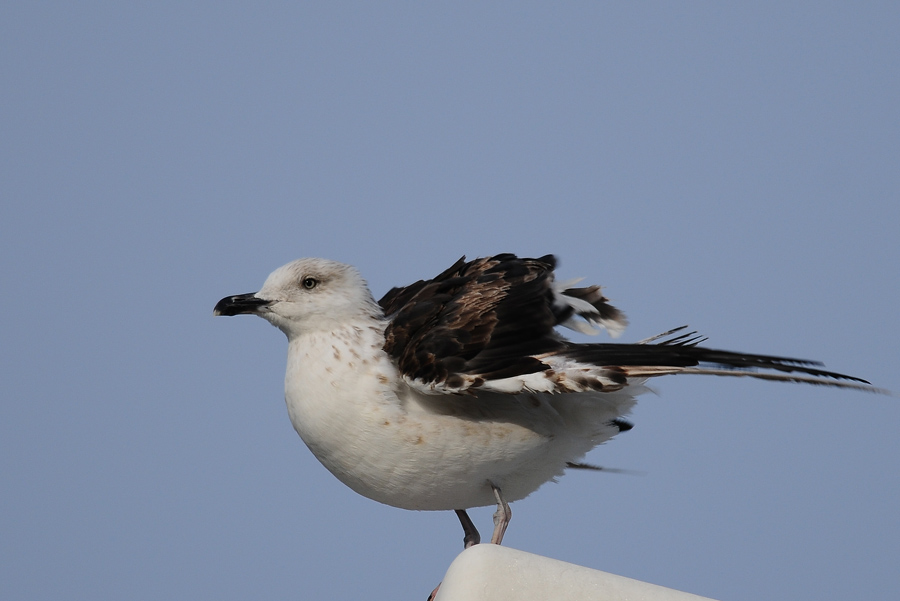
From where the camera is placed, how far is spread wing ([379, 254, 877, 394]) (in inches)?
222

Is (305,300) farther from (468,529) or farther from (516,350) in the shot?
(468,529)

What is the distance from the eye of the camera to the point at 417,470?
20.3 feet

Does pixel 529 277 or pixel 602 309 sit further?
pixel 602 309

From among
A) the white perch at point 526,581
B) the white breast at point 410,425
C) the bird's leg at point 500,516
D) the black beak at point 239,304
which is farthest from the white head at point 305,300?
the white perch at point 526,581

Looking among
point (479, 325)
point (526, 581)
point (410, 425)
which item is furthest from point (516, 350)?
point (526, 581)

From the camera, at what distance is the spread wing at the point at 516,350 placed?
18.5ft

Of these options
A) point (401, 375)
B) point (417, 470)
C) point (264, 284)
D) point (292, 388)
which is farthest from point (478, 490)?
point (264, 284)

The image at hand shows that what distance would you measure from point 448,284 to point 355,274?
2.06ft

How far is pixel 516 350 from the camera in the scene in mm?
5980

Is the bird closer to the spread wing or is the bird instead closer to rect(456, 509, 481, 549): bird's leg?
the spread wing

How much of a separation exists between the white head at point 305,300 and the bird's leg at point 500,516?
1400 millimetres

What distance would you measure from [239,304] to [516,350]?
5.99 ft

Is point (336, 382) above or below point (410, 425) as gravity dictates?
above

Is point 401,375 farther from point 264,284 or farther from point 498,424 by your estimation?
point 264,284
